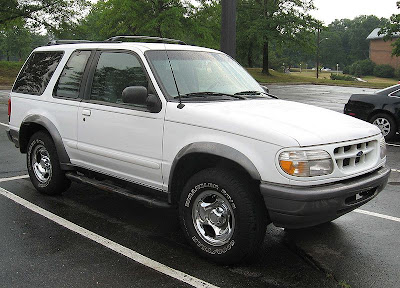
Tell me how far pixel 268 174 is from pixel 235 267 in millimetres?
919

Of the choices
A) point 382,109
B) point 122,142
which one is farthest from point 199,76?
point 382,109

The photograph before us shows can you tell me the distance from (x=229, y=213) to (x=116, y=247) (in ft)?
3.90

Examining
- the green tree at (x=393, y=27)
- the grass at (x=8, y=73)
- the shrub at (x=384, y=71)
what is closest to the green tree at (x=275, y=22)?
Result: the green tree at (x=393, y=27)

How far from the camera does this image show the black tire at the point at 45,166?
18.0ft

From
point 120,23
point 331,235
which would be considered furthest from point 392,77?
point 331,235

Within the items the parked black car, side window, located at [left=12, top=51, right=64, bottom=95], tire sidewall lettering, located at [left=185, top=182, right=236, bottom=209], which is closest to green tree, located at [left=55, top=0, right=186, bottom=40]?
the parked black car

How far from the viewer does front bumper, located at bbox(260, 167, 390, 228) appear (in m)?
3.35

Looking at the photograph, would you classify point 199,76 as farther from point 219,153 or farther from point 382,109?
point 382,109

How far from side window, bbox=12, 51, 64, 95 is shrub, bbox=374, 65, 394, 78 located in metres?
99.6

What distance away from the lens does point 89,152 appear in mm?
4918

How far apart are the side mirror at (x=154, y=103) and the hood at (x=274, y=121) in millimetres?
111

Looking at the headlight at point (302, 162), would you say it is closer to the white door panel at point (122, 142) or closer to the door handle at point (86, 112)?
the white door panel at point (122, 142)

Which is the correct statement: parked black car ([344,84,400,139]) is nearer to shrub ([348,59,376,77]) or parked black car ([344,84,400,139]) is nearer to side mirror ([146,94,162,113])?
side mirror ([146,94,162,113])

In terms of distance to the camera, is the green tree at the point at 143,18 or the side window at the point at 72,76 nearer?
the side window at the point at 72,76
